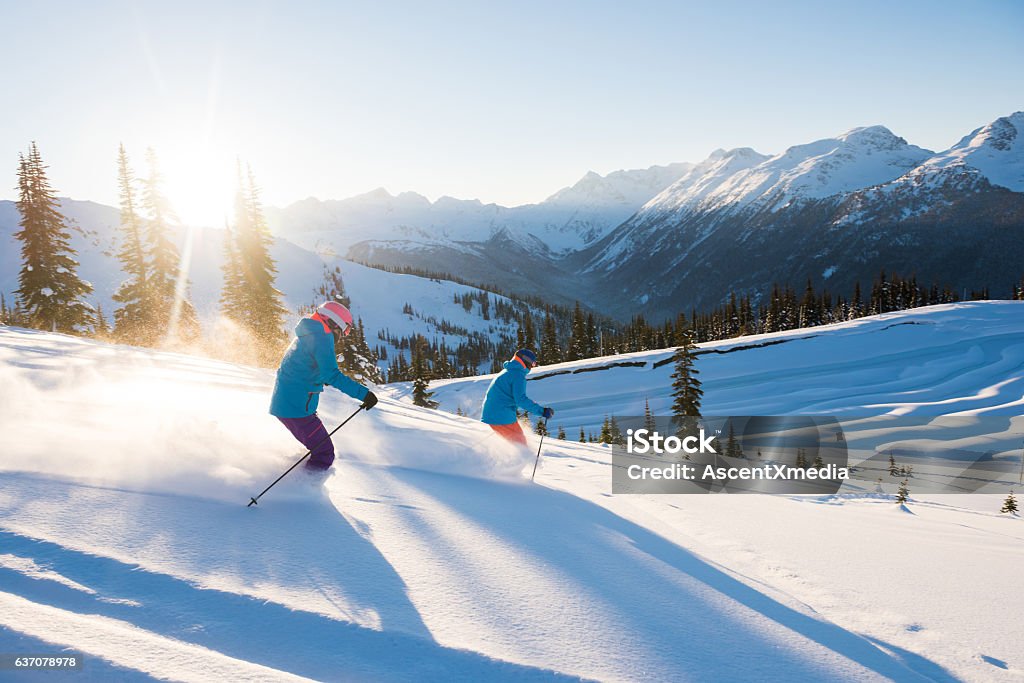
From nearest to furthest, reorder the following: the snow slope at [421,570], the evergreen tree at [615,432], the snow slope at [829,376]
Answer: the snow slope at [421,570] < the evergreen tree at [615,432] < the snow slope at [829,376]

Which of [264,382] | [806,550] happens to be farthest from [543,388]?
[806,550]

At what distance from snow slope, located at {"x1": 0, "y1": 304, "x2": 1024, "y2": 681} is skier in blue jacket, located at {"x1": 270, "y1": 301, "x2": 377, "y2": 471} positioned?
379 mm

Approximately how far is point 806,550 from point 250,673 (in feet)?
15.7

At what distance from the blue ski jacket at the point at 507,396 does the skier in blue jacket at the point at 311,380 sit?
3.19 m

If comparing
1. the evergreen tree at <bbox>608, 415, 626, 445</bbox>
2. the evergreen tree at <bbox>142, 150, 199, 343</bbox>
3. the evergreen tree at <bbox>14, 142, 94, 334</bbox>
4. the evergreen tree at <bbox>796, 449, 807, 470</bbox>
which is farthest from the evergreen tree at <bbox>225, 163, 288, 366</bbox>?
the evergreen tree at <bbox>796, 449, 807, 470</bbox>

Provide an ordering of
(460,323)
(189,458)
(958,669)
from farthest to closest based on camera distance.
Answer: (460,323) → (189,458) → (958,669)

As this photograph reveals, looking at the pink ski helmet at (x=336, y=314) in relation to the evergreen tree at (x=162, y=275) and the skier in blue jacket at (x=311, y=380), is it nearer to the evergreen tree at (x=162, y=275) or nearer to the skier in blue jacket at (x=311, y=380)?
the skier in blue jacket at (x=311, y=380)

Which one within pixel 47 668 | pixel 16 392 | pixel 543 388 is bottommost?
pixel 543 388

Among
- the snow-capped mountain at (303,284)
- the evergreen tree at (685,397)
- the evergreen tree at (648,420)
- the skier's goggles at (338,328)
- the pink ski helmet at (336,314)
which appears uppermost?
the snow-capped mountain at (303,284)

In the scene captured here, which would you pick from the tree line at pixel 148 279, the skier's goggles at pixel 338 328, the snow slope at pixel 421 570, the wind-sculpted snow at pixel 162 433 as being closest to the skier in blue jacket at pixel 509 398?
the wind-sculpted snow at pixel 162 433

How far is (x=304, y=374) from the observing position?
4949mm

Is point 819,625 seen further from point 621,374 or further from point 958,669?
point 621,374

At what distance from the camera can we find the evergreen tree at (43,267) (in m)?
27.0

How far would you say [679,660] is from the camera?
2.47 metres
